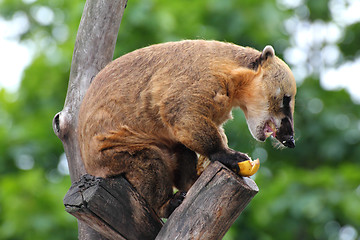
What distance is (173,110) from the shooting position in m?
5.20

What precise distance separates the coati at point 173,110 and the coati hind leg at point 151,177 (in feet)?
0.03

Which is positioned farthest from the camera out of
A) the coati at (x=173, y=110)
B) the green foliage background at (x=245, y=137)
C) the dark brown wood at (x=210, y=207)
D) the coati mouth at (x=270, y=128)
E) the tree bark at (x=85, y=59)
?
the green foliage background at (x=245, y=137)

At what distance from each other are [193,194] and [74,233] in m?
6.20

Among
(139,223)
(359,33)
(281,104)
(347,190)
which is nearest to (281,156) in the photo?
(347,190)

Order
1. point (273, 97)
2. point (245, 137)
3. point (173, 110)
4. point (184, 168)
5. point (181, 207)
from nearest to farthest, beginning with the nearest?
1. point (181, 207)
2. point (173, 110)
3. point (273, 97)
4. point (184, 168)
5. point (245, 137)

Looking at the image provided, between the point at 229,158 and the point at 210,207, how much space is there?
0.58m

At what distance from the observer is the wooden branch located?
186 inches

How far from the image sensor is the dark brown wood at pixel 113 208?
479cm

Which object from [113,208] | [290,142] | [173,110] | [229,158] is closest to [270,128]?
[290,142]

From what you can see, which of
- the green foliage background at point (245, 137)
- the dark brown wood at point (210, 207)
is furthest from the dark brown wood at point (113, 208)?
the green foliage background at point (245, 137)

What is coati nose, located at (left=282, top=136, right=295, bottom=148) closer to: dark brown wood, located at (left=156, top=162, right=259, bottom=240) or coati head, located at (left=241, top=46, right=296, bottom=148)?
coati head, located at (left=241, top=46, right=296, bottom=148)

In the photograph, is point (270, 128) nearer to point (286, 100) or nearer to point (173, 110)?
point (286, 100)

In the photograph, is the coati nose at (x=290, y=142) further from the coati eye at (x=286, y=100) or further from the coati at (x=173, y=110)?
the coati eye at (x=286, y=100)

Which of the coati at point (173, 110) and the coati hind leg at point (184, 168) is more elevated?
the coati at point (173, 110)
